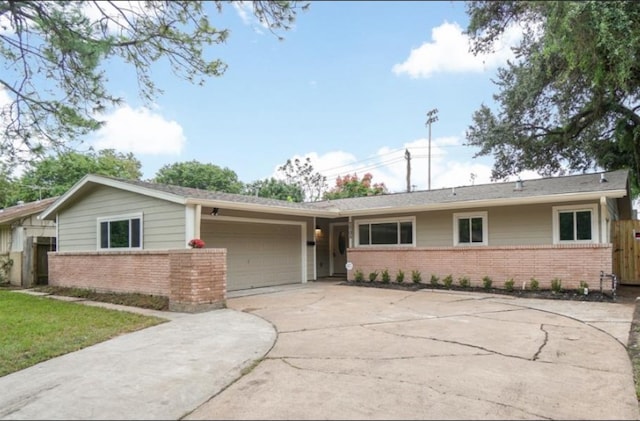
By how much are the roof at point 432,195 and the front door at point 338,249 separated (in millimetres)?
1876

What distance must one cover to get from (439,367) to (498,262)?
7550 millimetres

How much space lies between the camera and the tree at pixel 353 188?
1371 inches

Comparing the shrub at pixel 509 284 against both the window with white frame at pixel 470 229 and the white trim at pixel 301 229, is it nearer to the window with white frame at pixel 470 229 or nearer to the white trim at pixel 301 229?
the window with white frame at pixel 470 229

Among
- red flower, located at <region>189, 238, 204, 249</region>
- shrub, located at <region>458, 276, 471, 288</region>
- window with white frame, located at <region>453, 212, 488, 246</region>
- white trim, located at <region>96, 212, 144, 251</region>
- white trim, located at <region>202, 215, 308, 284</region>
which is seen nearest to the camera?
red flower, located at <region>189, 238, 204, 249</region>

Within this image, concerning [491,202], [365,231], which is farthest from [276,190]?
[491,202]

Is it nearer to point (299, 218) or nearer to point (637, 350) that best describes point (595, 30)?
point (637, 350)

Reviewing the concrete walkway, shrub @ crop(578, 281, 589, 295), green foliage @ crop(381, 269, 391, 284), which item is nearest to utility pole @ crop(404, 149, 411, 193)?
green foliage @ crop(381, 269, 391, 284)

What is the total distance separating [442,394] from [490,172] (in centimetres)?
1603

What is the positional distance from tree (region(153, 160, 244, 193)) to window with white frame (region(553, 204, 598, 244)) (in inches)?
1287

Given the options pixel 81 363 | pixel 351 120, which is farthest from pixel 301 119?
pixel 81 363

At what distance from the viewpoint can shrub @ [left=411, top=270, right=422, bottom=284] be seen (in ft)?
41.3

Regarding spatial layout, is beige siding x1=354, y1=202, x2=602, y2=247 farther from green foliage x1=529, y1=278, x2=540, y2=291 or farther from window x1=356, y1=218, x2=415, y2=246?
green foliage x1=529, y1=278, x2=540, y2=291

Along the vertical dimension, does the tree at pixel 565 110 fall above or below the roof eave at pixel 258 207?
above

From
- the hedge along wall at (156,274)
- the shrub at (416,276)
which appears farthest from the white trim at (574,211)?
the hedge along wall at (156,274)
